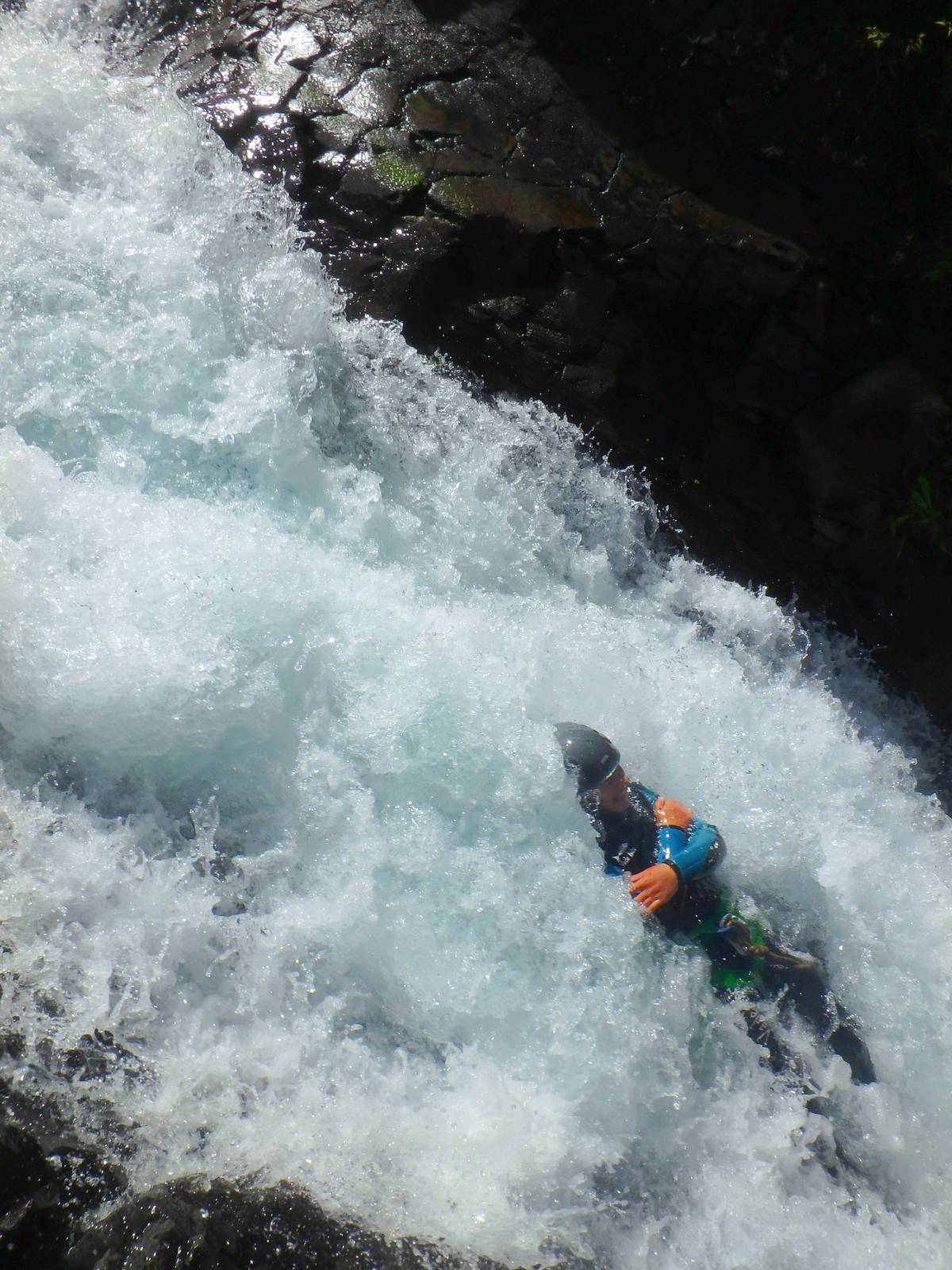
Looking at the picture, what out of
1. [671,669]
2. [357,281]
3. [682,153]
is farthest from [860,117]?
[671,669]

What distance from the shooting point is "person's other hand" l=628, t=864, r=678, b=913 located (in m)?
3.30

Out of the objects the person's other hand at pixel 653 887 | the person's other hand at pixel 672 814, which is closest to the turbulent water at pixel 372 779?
the person's other hand at pixel 653 887

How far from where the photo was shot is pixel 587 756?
338 centimetres

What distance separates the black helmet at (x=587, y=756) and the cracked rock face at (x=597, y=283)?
1.91 m

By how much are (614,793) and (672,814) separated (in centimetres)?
30

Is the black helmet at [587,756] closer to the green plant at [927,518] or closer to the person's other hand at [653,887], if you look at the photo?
the person's other hand at [653,887]

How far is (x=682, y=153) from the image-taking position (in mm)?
4961

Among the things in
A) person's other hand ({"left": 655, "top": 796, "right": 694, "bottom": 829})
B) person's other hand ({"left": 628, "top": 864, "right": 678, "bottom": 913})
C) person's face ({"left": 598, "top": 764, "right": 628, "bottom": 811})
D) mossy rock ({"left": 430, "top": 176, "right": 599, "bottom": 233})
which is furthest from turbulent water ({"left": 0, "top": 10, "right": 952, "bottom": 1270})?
mossy rock ({"left": 430, "top": 176, "right": 599, "bottom": 233})

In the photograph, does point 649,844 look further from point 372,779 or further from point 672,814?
point 372,779

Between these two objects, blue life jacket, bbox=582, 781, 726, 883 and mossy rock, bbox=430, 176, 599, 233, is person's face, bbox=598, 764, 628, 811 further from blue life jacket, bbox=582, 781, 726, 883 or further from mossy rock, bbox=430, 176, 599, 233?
mossy rock, bbox=430, 176, 599, 233

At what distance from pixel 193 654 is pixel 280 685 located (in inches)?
13.0

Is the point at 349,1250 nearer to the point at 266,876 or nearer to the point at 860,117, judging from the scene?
the point at 266,876

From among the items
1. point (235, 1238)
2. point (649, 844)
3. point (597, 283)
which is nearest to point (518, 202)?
point (597, 283)

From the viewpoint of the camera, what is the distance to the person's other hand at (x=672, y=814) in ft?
11.7
